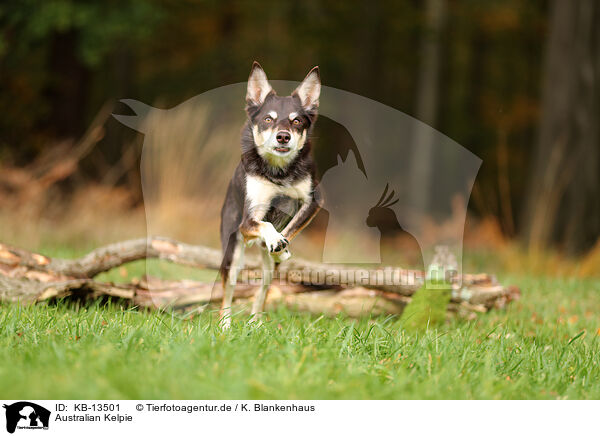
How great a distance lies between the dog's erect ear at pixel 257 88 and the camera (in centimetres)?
327

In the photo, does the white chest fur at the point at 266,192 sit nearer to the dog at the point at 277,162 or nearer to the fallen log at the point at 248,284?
the dog at the point at 277,162

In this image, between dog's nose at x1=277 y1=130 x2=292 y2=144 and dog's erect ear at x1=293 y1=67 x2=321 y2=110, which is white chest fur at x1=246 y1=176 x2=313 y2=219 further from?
dog's erect ear at x1=293 y1=67 x2=321 y2=110

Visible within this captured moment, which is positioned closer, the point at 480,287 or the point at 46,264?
the point at 46,264

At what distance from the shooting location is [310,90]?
10.6ft

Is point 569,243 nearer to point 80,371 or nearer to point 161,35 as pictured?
point 80,371

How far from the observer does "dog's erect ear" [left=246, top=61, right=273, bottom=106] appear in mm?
3271

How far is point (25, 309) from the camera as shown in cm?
397

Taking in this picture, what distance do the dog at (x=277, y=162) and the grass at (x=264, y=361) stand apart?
1.94 ft

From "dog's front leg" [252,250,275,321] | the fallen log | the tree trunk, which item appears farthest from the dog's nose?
the tree trunk

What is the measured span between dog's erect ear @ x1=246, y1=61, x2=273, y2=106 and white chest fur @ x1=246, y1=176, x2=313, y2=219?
0.44 m

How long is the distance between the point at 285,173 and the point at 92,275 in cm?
240
